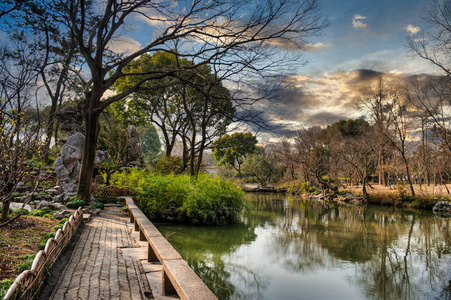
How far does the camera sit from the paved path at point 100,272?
3605mm

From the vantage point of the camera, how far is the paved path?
11.8 feet

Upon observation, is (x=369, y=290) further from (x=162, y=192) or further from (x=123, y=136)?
(x=123, y=136)

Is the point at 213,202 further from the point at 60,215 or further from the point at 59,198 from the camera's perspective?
the point at 59,198

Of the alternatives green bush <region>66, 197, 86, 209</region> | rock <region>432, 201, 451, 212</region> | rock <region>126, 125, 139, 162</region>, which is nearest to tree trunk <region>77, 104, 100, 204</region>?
green bush <region>66, 197, 86, 209</region>

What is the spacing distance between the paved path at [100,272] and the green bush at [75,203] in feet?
11.2

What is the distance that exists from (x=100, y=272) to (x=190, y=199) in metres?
7.43

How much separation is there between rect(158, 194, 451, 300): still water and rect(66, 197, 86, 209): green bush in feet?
9.80

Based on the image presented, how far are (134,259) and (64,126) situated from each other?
465 inches

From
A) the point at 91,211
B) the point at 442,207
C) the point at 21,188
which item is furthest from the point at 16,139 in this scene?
the point at 442,207

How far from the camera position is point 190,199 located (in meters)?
11.8

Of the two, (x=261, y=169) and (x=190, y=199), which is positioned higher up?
(x=261, y=169)

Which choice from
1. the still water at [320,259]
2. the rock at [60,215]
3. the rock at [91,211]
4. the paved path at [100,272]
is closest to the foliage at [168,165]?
the still water at [320,259]

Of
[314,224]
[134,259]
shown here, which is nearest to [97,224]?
[134,259]

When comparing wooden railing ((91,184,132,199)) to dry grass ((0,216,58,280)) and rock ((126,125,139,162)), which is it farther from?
rock ((126,125,139,162))
